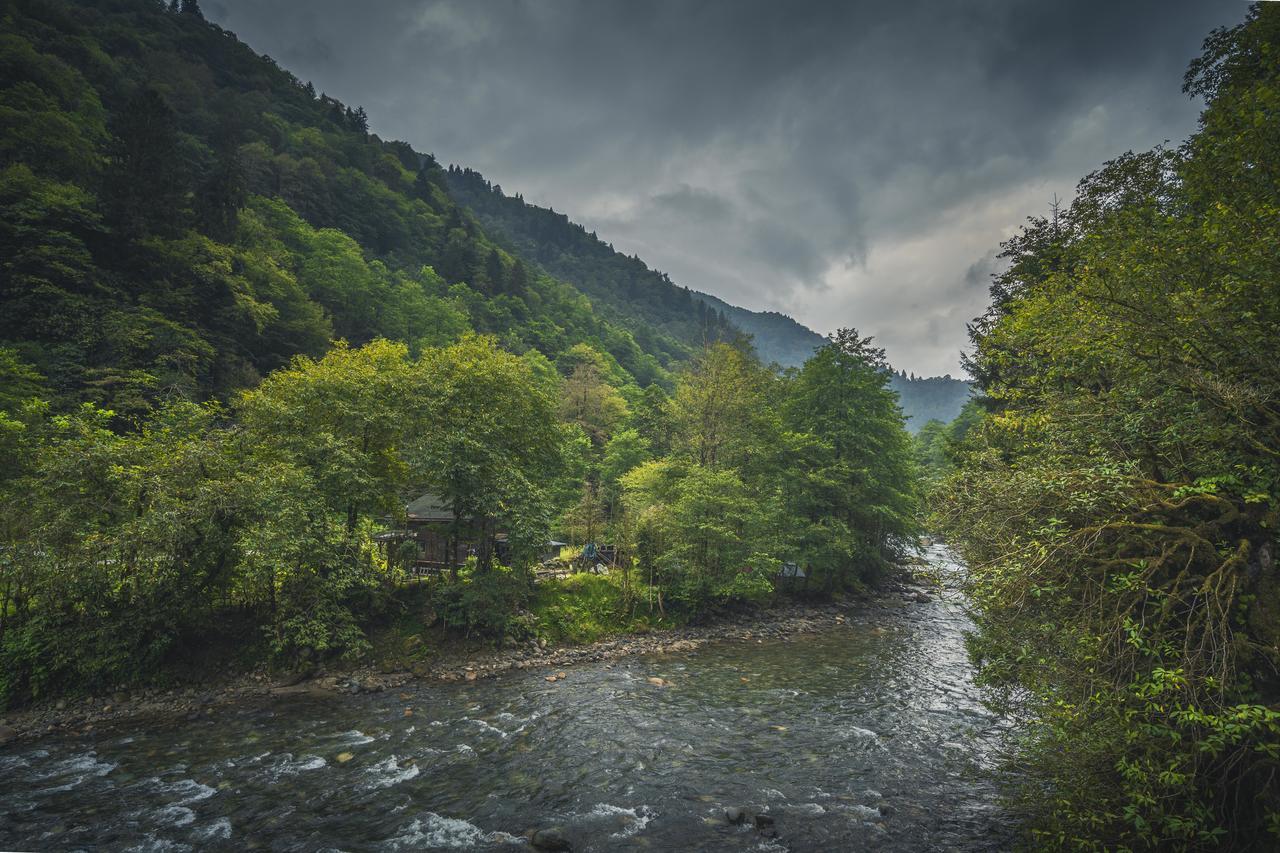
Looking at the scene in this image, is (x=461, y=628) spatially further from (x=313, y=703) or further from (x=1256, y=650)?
(x=1256, y=650)

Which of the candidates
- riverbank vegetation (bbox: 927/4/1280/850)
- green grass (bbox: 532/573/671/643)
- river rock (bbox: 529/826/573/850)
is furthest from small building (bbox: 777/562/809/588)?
river rock (bbox: 529/826/573/850)

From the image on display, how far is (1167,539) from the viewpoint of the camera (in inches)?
284

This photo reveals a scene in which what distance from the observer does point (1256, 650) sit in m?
6.76

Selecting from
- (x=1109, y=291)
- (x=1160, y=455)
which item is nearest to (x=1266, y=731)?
(x=1160, y=455)

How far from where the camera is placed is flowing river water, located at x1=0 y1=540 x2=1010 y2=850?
973 cm

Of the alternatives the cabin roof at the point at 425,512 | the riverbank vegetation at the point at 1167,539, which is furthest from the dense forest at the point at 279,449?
the riverbank vegetation at the point at 1167,539

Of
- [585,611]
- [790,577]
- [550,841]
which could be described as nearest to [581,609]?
[585,611]

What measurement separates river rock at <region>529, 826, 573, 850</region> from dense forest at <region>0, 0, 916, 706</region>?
444 inches

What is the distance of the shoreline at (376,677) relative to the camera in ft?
45.5

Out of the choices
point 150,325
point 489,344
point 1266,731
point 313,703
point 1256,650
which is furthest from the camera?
point 150,325

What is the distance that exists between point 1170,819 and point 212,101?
400 ft

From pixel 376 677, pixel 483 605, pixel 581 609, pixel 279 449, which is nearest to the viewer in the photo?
pixel 376 677

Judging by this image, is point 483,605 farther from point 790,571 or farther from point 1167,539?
point 1167,539

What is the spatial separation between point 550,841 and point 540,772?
116 inches
